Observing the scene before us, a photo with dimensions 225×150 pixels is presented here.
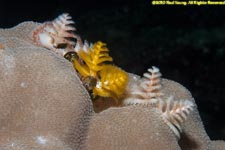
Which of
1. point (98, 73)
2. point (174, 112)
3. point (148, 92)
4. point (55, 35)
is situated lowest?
point (174, 112)

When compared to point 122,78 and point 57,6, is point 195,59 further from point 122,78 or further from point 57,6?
point 57,6

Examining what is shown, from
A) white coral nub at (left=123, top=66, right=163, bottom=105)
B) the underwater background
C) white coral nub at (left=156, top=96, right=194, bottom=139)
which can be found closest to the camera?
white coral nub at (left=156, top=96, right=194, bottom=139)

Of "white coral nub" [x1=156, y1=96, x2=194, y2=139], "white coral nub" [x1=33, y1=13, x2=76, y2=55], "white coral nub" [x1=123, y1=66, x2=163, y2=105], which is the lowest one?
"white coral nub" [x1=156, y1=96, x2=194, y2=139]

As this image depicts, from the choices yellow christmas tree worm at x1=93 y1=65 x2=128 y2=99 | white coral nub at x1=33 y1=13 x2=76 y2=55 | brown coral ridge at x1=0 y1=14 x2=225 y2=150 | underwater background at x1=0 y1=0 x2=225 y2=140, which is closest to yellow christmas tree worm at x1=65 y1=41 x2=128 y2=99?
yellow christmas tree worm at x1=93 y1=65 x2=128 y2=99

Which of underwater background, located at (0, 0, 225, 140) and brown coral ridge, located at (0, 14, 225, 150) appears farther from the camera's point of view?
underwater background, located at (0, 0, 225, 140)

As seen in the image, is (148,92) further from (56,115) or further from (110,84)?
(56,115)

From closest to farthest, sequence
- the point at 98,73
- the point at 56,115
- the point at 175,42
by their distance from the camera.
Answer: the point at 56,115
the point at 98,73
the point at 175,42

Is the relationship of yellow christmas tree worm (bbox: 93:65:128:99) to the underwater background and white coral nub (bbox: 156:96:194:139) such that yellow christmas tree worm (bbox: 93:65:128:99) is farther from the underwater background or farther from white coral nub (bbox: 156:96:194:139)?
the underwater background

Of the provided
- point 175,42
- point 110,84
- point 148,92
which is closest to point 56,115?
point 110,84
